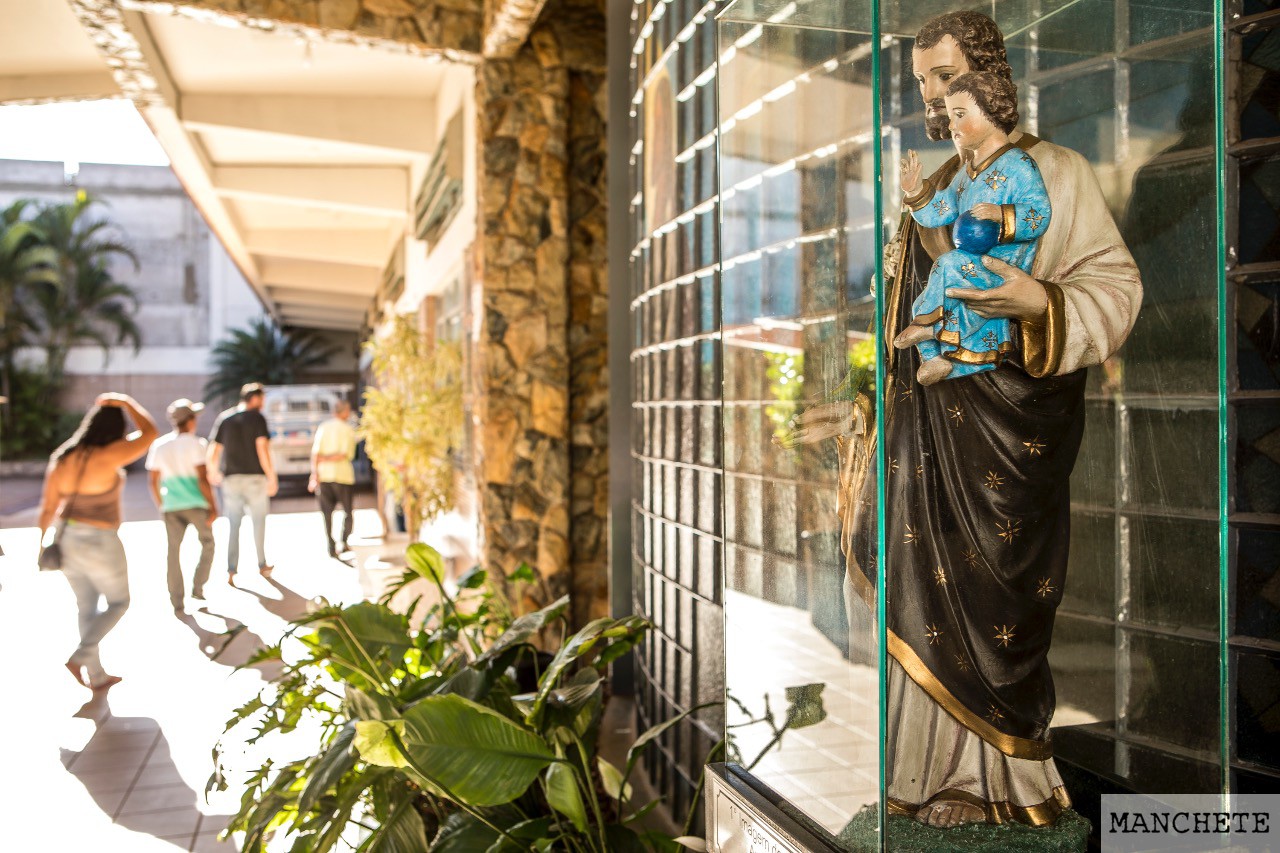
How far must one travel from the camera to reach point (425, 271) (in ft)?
25.3

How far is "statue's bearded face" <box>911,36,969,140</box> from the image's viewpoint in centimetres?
118

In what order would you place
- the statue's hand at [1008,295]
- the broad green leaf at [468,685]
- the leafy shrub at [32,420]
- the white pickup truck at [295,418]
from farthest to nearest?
the leafy shrub at [32,420], the white pickup truck at [295,418], the broad green leaf at [468,685], the statue's hand at [1008,295]

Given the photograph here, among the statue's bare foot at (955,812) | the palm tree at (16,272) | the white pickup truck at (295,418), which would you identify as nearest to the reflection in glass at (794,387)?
the statue's bare foot at (955,812)

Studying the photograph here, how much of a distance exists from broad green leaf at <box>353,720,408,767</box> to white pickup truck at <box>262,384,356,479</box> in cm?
1536

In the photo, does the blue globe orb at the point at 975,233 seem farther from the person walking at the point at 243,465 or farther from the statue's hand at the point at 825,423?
the person walking at the point at 243,465

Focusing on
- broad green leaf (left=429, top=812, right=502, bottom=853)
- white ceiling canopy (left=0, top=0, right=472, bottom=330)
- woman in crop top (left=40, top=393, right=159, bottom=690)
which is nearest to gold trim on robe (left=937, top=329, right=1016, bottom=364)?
broad green leaf (left=429, top=812, right=502, bottom=853)

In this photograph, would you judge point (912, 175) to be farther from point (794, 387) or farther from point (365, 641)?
point (365, 641)

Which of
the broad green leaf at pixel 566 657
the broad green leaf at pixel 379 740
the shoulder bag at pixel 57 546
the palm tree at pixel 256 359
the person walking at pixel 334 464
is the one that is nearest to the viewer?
the broad green leaf at pixel 379 740

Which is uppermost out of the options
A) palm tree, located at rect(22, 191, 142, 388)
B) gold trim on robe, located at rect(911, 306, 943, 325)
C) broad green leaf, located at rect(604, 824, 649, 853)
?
palm tree, located at rect(22, 191, 142, 388)

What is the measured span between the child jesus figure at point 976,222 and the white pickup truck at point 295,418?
16113 millimetres

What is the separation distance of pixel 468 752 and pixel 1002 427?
1.12m

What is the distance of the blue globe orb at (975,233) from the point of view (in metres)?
1.17

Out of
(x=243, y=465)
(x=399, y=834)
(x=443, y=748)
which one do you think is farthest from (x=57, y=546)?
(x=443, y=748)

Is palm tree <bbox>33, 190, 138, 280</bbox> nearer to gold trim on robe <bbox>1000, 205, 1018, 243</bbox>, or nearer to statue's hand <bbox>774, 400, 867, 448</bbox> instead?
statue's hand <bbox>774, 400, 867, 448</bbox>
